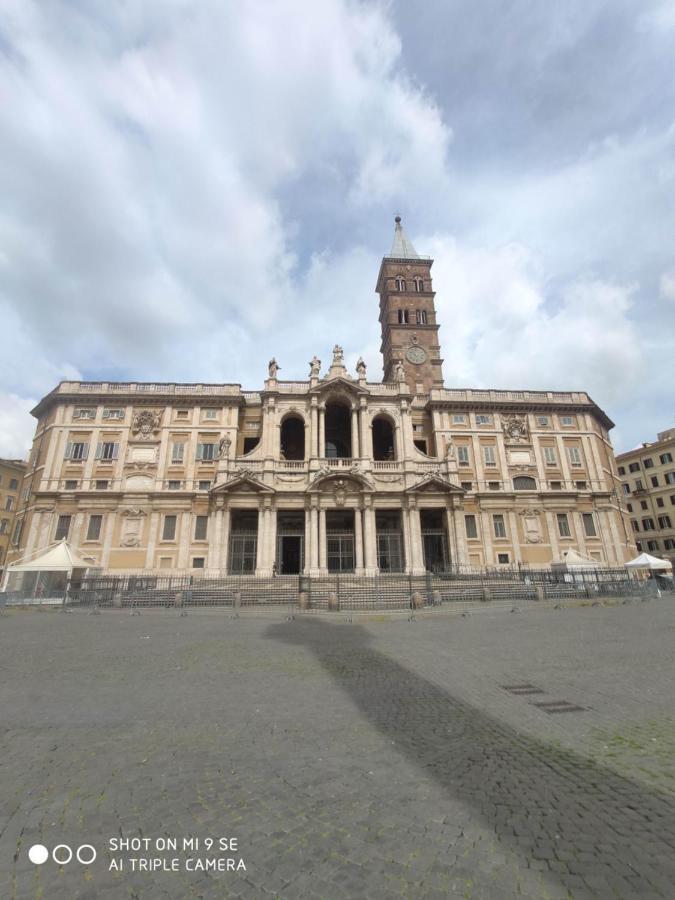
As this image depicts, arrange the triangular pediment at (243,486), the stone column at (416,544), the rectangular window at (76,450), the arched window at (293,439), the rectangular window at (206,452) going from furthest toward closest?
the arched window at (293,439) < the rectangular window at (206,452) < the rectangular window at (76,450) < the triangular pediment at (243,486) < the stone column at (416,544)

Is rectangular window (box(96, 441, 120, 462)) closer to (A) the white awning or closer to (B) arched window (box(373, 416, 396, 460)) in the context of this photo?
(A) the white awning

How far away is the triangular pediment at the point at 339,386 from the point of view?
3375 centimetres

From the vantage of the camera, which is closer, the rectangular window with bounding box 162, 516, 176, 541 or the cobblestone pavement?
the cobblestone pavement

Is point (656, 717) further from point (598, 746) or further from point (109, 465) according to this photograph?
point (109, 465)

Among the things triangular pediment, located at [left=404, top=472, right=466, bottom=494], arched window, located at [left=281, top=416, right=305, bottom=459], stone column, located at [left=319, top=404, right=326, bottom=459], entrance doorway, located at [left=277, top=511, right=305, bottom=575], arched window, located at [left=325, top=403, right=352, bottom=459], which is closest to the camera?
entrance doorway, located at [left=277, top=511, right=305, bottom=575]

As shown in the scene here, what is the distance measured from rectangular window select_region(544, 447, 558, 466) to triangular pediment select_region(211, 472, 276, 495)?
22.8m

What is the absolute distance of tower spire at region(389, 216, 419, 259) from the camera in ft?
166

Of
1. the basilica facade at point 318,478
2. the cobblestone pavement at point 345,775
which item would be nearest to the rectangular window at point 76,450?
the basilica facade at point 318,478

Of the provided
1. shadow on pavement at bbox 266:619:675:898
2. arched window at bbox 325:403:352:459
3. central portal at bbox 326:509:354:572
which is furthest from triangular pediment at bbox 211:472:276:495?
shadow on pavement at bbox 266:619:675:898

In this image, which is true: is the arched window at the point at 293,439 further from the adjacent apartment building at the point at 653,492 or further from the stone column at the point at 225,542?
the adjacent apartment building at the point at 653,492

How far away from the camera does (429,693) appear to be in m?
6.29

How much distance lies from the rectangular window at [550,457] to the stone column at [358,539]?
17.2m

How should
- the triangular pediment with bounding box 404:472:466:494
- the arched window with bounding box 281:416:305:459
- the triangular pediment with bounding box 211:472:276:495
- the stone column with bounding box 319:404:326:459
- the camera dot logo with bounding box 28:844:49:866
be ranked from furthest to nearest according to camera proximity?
the arched window with bounding box 281:416:305:459 → the stone column with bounding box 319:404:326:459 → the triangular pediment with bounding box 404:472:466:494 → the triangular pediment with bounding box 211:472:276:495 → the camera dot logo with bounding box 28:844:49:866

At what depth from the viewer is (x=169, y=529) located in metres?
31.2
